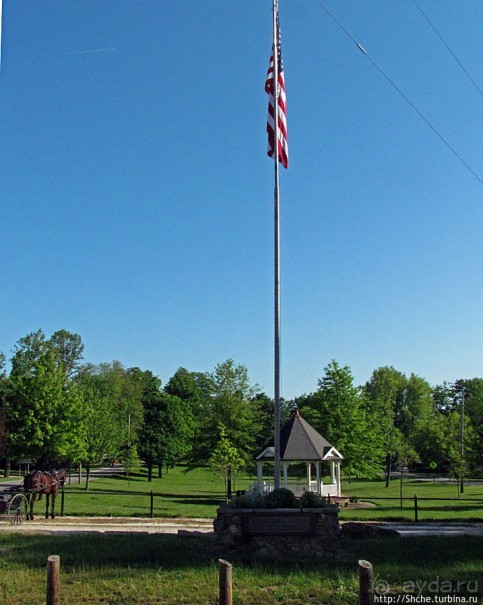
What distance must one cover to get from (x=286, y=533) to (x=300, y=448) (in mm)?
20212

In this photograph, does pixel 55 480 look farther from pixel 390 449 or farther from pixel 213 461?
pixel 390 449

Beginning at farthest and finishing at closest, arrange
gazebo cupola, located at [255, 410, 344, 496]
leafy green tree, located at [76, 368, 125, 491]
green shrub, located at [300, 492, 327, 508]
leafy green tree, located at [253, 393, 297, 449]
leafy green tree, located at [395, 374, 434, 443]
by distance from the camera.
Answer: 1. leafy green tree, located at [395, 374, 434, 443]
2. leafy green tree, located at [253, 393, 297, 449]
3. leafy green tree, located at [76, 368, 125, 491]
4. gazebo cupola, located at [255, 410, 344, 496]
5. green shrub, located at [300, 492, 327, 508]

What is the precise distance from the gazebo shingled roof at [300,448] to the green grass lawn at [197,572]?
17708 mm

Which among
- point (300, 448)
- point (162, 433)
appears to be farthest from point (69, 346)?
point (300, 448)

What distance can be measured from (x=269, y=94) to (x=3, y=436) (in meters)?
24.0

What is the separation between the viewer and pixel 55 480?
24719mm

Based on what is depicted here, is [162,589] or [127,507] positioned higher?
[162,589]

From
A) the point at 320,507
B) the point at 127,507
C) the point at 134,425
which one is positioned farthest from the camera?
the point at 134,425

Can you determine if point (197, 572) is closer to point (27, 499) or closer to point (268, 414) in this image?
point (27, 499)

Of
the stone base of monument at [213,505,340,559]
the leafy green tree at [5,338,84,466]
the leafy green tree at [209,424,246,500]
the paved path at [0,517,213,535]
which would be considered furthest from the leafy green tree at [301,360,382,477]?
the stone base of monument at [213,505,340,559]

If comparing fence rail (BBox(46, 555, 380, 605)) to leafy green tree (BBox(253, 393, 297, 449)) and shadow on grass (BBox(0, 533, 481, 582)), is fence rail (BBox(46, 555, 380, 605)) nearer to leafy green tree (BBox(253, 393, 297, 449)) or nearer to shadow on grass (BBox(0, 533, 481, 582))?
shadow on grass (BBox(0, 533, 481, 582))

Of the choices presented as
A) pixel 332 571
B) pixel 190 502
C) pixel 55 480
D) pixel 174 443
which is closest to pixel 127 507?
pixel 55 480

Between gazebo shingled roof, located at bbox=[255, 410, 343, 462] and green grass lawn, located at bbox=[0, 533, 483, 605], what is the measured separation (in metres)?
17.7

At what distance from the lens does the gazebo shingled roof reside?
31859mm
